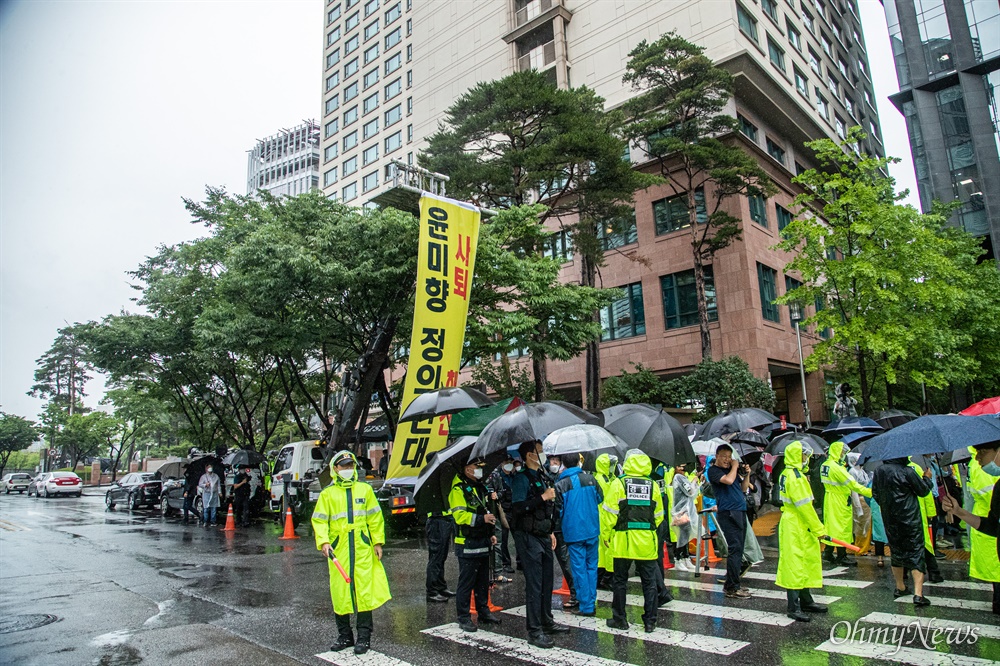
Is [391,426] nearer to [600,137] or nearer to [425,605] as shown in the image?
[600,137]

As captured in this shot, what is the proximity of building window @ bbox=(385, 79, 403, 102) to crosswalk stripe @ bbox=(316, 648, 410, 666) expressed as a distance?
56161 millimetres

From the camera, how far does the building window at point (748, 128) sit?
31.9 meters

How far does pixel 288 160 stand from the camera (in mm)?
113500

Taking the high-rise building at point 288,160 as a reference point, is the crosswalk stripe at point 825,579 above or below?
below

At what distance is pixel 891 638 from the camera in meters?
6.02

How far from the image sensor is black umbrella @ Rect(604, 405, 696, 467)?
349 inches

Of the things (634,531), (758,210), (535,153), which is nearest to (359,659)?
(634,531)

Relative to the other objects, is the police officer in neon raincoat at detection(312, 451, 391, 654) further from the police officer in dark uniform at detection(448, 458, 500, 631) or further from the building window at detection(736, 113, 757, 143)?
the building window at detection(736, 113, 757, 143)

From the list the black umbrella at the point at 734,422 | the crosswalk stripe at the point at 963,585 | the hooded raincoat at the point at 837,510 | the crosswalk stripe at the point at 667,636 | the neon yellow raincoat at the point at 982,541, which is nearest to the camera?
the crosswalk stripe at the point at 667,636

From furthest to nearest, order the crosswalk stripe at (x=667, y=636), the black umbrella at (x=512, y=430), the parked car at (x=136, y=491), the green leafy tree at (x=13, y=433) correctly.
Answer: the green leafy tree at (x=13, y=433) < the parked car at (x=136, y=491) < the black umbrella at (x=512, y=430) < the crosswalk stripe at (x=667, y=636)

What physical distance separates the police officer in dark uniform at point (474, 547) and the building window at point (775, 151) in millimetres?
31775

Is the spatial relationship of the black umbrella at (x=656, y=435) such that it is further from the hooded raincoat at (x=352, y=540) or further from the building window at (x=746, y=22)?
the building window at (x=746, y=22)

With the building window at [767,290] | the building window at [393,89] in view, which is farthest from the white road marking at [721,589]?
the building window at [393,89]

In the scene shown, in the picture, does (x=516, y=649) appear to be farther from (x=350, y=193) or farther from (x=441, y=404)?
(x=350, y=193)
